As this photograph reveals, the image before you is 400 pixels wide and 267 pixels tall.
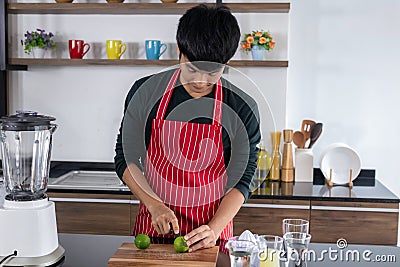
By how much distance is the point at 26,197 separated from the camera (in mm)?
1761

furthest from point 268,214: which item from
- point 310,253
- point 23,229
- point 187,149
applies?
point 23,229

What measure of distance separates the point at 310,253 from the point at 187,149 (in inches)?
22.9

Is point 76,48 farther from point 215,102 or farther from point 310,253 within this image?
point 310,253

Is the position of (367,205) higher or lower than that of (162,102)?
lower

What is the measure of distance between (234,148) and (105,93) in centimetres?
170

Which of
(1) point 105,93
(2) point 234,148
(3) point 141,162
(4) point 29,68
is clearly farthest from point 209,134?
(4) point 29,68

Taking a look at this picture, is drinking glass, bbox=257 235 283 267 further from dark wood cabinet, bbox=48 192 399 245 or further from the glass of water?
dark wood cabinet, bbox=48 192 399 245

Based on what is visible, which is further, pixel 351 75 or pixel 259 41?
pixel 351 75

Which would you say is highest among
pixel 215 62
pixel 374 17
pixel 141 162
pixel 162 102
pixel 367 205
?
pixel 374 17

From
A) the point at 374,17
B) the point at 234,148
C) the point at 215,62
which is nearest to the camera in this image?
the point at 215,62

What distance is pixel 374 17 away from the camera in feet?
11.3

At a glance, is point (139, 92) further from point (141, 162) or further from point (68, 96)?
point (68, 96)

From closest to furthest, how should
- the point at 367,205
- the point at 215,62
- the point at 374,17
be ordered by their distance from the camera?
the point at 215,62, the point at 367,205, the point at 374,17

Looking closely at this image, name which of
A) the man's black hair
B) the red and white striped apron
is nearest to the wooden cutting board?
the red and white striped apron
